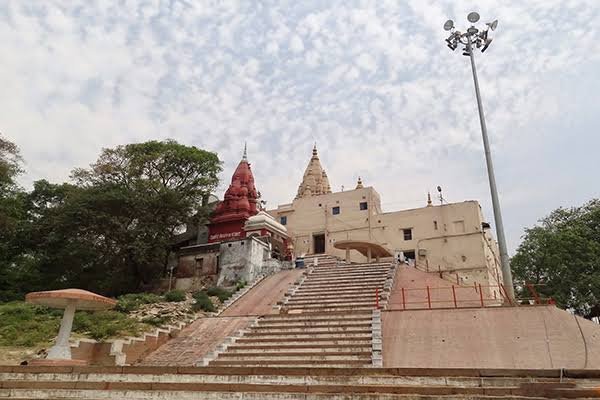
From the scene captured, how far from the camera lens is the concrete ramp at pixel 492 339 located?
1016 centimetres

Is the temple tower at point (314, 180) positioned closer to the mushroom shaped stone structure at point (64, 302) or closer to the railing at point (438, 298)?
the railing at point (438, 298)

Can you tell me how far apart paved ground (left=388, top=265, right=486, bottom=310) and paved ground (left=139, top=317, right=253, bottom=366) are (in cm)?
546

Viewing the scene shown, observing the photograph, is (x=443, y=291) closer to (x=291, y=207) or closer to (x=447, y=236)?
(x=447, y=236)

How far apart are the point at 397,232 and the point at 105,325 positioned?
68.4 ft

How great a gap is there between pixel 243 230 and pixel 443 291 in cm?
1544

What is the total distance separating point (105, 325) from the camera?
13531 millimetres

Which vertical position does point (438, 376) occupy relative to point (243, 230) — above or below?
below

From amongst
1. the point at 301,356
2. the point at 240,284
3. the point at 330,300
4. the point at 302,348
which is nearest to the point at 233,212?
the point at 240,284

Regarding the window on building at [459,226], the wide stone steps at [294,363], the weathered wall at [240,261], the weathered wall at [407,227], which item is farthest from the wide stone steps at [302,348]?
the window on building at [459,226]

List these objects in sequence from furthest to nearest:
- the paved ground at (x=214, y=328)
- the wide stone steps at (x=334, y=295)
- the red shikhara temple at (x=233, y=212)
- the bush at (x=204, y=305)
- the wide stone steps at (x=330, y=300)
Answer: the red shikhara temple at (x=233, y=212)
the bush at (x=204, y=305)
the wide stone steps at (x=334, y=295)
the wide stone steps at (x=330, y=300)
the paved ground at (x=214, y=328)

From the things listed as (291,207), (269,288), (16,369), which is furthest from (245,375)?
(291,207)

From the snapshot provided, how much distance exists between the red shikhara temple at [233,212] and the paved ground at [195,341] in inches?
507

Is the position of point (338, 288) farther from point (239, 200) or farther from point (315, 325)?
point (239, 200)

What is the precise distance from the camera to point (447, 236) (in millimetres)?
28469
